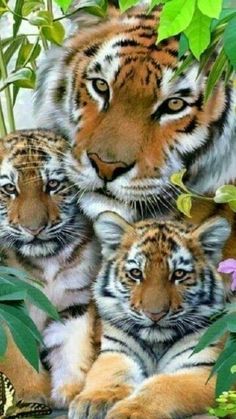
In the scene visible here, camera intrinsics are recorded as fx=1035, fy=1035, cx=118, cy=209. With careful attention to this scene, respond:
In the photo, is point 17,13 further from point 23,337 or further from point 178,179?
point 23,337

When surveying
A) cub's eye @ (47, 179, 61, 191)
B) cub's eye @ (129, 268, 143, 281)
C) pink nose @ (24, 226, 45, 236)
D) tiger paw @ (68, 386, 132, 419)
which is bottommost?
tiger paw @ (68, 386, 132, 419)

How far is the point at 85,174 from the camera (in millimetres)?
2404

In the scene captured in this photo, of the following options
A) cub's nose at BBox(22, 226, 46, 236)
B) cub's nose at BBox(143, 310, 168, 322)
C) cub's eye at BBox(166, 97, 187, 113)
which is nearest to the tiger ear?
cub's eye at BBox(166, 97, 187, 113)

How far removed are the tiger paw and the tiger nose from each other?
0.48m

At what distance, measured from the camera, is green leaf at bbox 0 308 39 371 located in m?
2.16

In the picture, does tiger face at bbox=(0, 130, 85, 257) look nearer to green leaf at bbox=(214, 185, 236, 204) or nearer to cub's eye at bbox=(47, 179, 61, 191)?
cub's eye at bbox=(47, 179, 61, 191)

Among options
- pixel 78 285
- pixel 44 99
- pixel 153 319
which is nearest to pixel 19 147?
pixel 44 99

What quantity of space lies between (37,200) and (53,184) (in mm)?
57

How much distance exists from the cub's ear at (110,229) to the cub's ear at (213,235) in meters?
0.17

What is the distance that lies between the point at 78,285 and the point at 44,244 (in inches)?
5.0

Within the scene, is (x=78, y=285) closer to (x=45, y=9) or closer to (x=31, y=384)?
(x=31, y=384)

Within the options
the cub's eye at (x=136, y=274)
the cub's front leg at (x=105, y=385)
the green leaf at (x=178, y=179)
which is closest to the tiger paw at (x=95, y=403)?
the cub's front leg at (x=105, y=385)

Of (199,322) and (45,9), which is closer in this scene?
(199,322)

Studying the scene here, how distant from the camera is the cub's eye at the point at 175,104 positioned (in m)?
2.37
